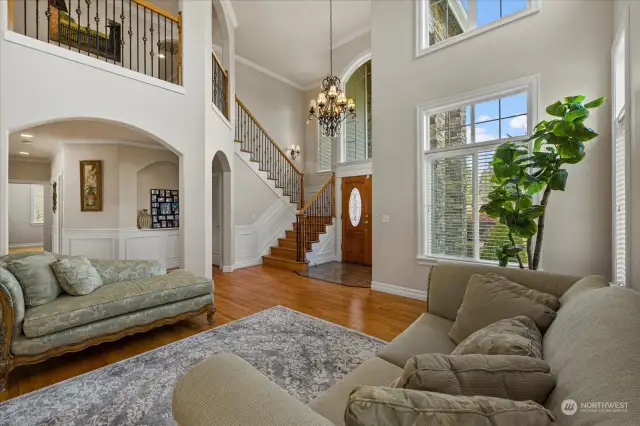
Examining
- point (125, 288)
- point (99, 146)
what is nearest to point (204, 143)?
point (125, 288)

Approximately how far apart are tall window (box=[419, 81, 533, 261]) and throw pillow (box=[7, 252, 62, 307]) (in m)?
4.03

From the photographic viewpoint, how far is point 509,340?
1.09 m

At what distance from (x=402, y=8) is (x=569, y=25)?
2.09 metres

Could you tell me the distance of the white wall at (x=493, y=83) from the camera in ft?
9.39

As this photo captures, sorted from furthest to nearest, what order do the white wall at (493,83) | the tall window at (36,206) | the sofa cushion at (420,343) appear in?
1. the tall window at (36,206)
2. the white wall at (493,83)
3. the sofa cushion at (420,343)

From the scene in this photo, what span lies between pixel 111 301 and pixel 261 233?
13.9 feet

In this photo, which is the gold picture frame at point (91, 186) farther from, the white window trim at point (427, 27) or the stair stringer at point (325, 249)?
the white window trim at point (427, 27)

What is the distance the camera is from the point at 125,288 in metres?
2.72

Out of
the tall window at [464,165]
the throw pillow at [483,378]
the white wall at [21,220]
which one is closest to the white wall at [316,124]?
the tall window at [464,165]

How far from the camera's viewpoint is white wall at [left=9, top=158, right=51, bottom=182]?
25.5ft

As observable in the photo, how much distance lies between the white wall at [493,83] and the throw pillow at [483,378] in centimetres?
292

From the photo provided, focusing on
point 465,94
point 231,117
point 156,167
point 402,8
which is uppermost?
point 402,8

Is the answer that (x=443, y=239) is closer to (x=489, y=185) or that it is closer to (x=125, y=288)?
(x=489, y=185)

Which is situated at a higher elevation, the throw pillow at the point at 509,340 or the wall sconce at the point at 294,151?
the wall sconce at the point at 294,151
